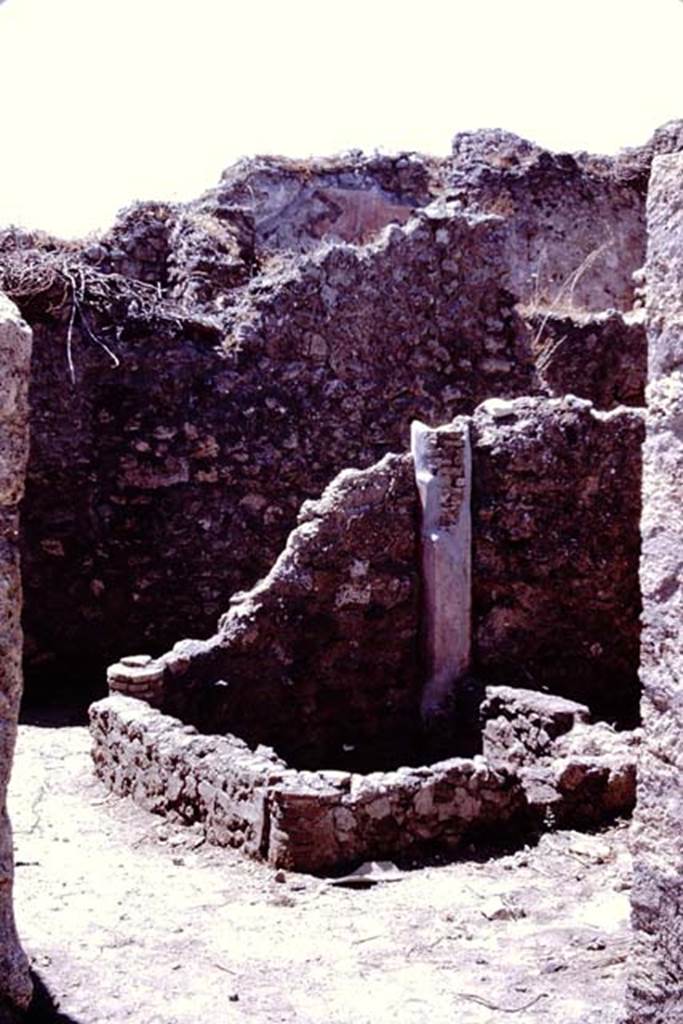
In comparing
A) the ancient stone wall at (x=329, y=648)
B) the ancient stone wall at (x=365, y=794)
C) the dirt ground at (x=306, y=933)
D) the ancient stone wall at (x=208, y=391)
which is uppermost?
the ancient stone wall at (x=208, y=391)

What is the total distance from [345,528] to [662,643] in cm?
470

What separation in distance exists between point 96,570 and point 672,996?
7.56 metres

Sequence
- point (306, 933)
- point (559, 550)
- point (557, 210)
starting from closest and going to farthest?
point (306, 933), point (559, 550), point (557, 210)

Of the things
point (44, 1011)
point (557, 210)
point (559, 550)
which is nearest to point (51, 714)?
point (559, 550)

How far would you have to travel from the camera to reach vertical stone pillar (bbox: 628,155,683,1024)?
2.86 m

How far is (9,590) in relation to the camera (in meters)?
3.62

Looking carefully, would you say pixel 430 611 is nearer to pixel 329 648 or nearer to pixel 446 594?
pixel 446 594

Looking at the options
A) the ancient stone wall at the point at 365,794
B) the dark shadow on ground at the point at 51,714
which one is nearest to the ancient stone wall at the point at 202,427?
the dark shadow on ground at the point at 51,714

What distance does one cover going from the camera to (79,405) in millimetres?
9961

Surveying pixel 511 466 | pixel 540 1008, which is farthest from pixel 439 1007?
pixel 511 466

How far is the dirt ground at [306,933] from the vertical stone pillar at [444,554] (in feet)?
6.00

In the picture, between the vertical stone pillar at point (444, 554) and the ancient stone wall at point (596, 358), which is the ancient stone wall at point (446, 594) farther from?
the ancient stone wall at point (596, 358)

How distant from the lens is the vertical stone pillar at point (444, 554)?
765 cm

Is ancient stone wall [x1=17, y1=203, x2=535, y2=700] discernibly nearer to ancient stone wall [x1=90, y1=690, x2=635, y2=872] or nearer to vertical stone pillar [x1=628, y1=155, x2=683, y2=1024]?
ancient stone wall [x1=90, y1=690, x2=635, y2=872]
